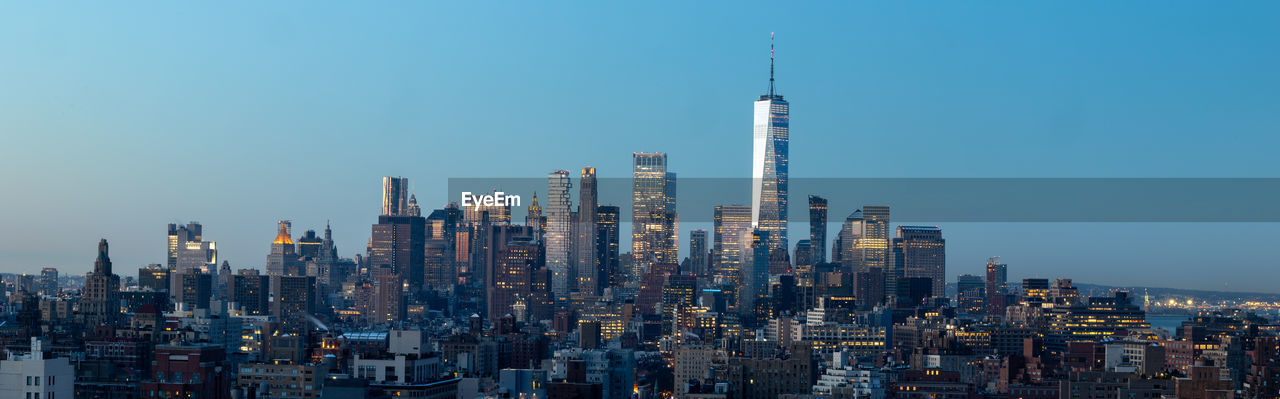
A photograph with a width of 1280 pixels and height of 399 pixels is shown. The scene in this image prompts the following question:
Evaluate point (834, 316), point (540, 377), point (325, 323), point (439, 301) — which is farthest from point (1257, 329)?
point (439, 301)

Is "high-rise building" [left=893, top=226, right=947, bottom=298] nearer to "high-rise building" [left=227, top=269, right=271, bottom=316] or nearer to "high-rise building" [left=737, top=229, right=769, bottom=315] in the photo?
"high-rise building" [left=737, top=229, right=769, bottom=315]

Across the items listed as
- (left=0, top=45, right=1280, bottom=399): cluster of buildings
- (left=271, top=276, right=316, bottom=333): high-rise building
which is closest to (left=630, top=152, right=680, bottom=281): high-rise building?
(left=0, top=45, right=1280, bottom=399): cluster of buildings

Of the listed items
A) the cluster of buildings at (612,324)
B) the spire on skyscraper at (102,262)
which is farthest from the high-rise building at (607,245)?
the spire on skyscraper at (102,262)

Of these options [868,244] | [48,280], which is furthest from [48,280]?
[868,244]

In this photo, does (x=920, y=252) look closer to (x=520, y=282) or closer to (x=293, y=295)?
(x=520, y=282)

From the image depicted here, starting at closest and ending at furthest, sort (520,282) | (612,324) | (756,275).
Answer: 1. (612,324)
2. (520,282)
3. (756,275)
